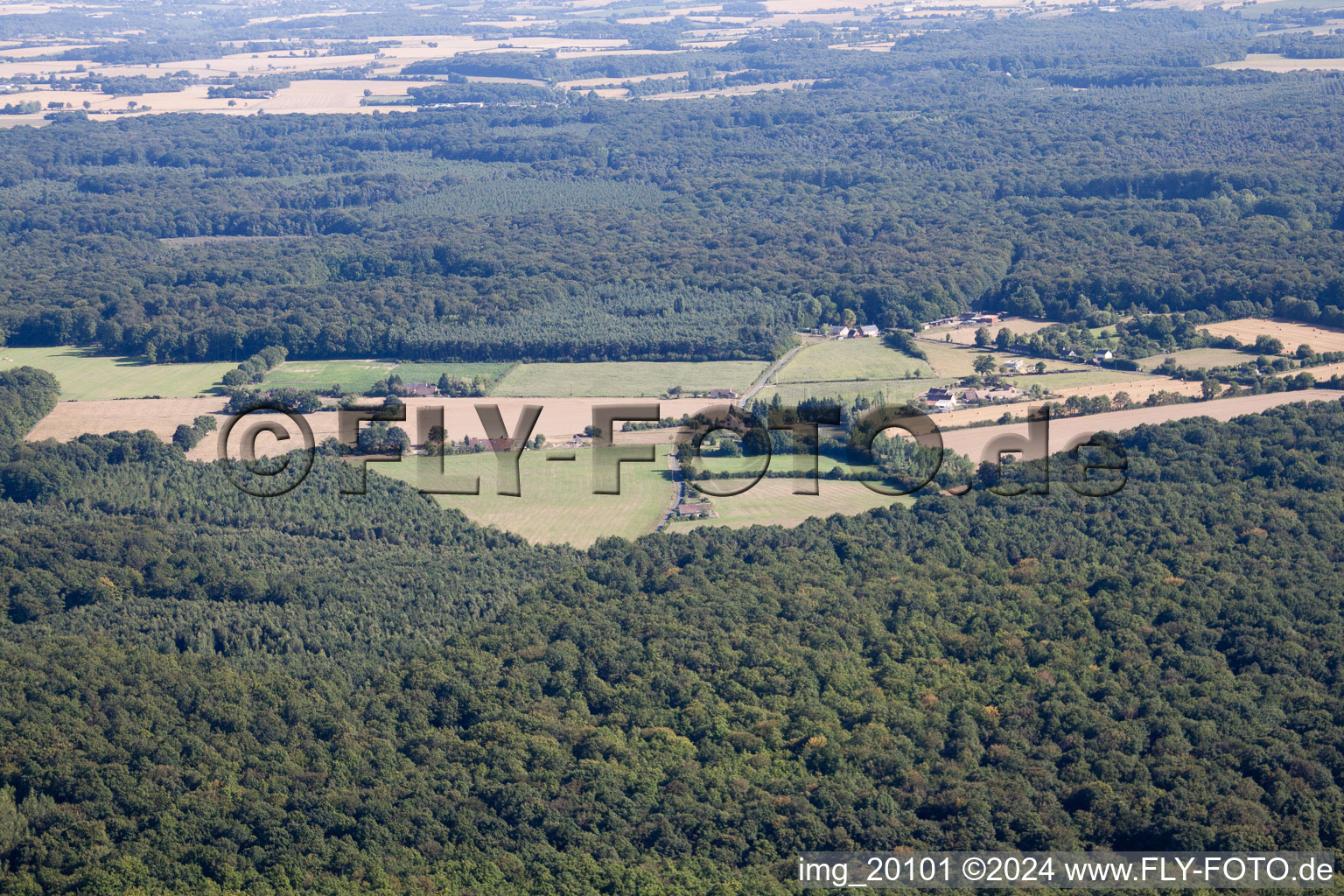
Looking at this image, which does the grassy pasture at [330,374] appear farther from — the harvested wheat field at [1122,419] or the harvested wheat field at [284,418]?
the harvested wheat field at [1122,419]

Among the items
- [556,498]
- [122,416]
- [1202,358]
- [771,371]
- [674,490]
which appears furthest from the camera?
[771,371]

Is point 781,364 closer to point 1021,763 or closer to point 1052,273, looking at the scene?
point 1052,273

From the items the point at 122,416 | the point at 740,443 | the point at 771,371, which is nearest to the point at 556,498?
the point at 740,443

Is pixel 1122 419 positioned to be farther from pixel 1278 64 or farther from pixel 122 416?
pixel 1278 64

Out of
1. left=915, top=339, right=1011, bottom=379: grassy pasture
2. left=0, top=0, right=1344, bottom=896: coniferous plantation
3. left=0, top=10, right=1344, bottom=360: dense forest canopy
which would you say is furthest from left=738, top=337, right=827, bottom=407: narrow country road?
left=915, top=339, right=1011, bottom=379: grassy pasture

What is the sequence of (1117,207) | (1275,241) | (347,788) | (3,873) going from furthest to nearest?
(1117,207) < (1275,241) < (347,788) < (3,873)

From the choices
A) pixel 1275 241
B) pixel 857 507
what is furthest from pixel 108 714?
pixel 1275 241
